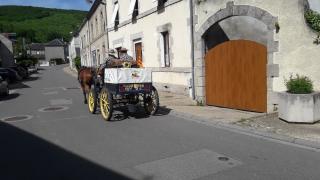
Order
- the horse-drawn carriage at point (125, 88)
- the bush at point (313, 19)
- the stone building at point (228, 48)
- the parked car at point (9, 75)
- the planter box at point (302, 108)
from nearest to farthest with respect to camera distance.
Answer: the planter box at point (302, 108) < the bush at point (313, 19) < the stone building at point (228, 48) < the horse-drawn carriage at point (125, 88) < the parked car at point (9, 75)

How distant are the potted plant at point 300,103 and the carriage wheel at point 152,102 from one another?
11.5 ft

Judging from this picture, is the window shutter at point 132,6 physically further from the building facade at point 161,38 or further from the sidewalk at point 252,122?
the sidewalk at point 252,122

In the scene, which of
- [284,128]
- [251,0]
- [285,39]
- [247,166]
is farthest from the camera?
[251,0]

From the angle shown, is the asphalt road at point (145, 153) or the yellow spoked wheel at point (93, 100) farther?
the yellow spoked wheel at point (93, 100)

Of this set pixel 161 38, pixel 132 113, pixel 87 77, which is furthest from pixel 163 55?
pixel 132 113

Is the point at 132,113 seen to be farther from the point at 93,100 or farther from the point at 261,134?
the point at 261,134

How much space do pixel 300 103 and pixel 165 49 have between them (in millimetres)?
9386

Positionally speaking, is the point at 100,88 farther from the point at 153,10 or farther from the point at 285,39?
the point at 153,10

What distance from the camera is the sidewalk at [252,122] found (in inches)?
279

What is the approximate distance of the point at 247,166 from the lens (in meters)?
5.59

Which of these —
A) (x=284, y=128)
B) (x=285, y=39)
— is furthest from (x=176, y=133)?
(x=285, y=39)

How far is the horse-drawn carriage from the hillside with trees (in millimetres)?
124016

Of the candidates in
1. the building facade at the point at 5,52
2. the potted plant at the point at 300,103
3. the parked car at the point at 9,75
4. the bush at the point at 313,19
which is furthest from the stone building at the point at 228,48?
the building facade at the point at 5,52

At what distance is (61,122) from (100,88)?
1.63m
